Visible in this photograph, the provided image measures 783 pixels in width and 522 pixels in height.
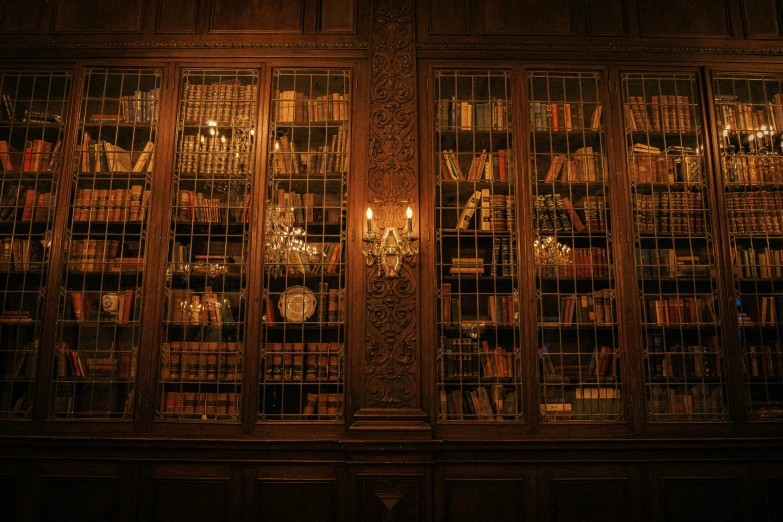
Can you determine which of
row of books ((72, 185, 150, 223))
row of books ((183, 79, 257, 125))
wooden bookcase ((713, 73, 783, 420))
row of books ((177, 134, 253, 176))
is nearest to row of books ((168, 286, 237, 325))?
row of books ((72, 185, 150, 223))

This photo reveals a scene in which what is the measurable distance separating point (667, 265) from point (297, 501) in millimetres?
3013

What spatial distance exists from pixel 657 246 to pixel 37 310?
440 cm

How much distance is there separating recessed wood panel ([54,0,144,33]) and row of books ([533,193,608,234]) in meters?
3.29

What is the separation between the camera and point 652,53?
4.59 metres

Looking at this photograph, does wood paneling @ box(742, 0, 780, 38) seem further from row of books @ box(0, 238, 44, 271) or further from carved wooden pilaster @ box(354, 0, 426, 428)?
row of books @ box(0, 238, 44, 271)

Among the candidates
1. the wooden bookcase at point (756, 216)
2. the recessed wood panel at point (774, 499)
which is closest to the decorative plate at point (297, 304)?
the wooden bookcase at point (756, 216)

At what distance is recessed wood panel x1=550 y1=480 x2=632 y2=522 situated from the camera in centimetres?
399

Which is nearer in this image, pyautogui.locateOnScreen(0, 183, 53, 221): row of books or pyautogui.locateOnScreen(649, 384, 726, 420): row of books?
A: pyautogui.locateOnScreen(649, 384, 726, 420): row of books

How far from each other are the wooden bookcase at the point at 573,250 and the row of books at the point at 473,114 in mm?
206

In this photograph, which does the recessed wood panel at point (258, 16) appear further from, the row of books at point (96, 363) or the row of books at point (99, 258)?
the row of books at point (96, 363)

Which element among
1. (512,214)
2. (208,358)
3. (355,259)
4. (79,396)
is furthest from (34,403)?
(512,214)

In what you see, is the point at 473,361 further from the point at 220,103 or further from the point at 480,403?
the point at 220,103

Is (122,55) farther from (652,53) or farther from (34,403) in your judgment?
(652,53)

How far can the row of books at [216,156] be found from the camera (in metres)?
4.43
